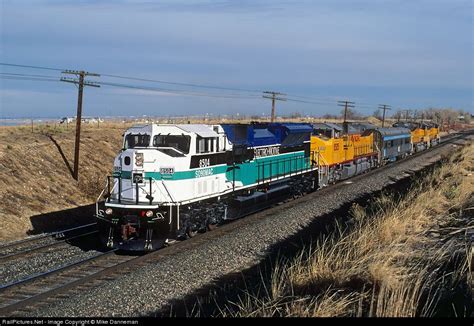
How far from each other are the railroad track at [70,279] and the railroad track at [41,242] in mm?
1913

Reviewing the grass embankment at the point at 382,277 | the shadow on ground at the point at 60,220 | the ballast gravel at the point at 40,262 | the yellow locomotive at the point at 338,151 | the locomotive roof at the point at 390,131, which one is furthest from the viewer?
the locomotive roof at the point at 390,131

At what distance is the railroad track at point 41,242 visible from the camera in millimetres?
13137

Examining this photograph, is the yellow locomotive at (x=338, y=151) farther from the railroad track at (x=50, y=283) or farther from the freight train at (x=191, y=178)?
the railroad track at (x=50, y=283)

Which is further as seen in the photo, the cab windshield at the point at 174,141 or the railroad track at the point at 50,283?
the cab windshield at the point at 174,141

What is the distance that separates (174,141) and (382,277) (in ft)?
24.8

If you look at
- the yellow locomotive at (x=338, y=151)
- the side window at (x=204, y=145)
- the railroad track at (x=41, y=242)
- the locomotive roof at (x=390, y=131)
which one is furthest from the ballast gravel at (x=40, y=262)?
the locomotive roof at (x=390, y=131)

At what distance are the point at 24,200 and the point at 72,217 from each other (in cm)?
198

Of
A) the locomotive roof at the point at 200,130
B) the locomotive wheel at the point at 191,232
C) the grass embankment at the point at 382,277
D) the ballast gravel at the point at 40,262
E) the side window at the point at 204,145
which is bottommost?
the ballast gravel at the point at 40,262

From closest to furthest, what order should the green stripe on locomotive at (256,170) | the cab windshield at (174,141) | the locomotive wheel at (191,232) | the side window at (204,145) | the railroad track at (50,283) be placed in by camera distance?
1. the railroad track at (50,283)
2. the green stripe on locomotive at (256,170)
3. the cab windshield at (174,141)
4. the side window at (204,145)
5. the locomotive wheel at (191,232)

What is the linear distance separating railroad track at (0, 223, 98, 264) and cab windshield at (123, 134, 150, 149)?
3466 mm

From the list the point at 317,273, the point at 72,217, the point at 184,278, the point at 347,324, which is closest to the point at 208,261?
the point at 184,278

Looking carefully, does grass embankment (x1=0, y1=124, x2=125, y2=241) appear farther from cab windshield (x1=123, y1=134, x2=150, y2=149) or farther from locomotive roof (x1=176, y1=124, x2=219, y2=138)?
locomotive roof (x1=176, y1=124, x2=219, y2=138)

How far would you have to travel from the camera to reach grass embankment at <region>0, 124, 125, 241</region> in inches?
722

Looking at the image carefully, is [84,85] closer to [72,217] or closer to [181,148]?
[72,217]
